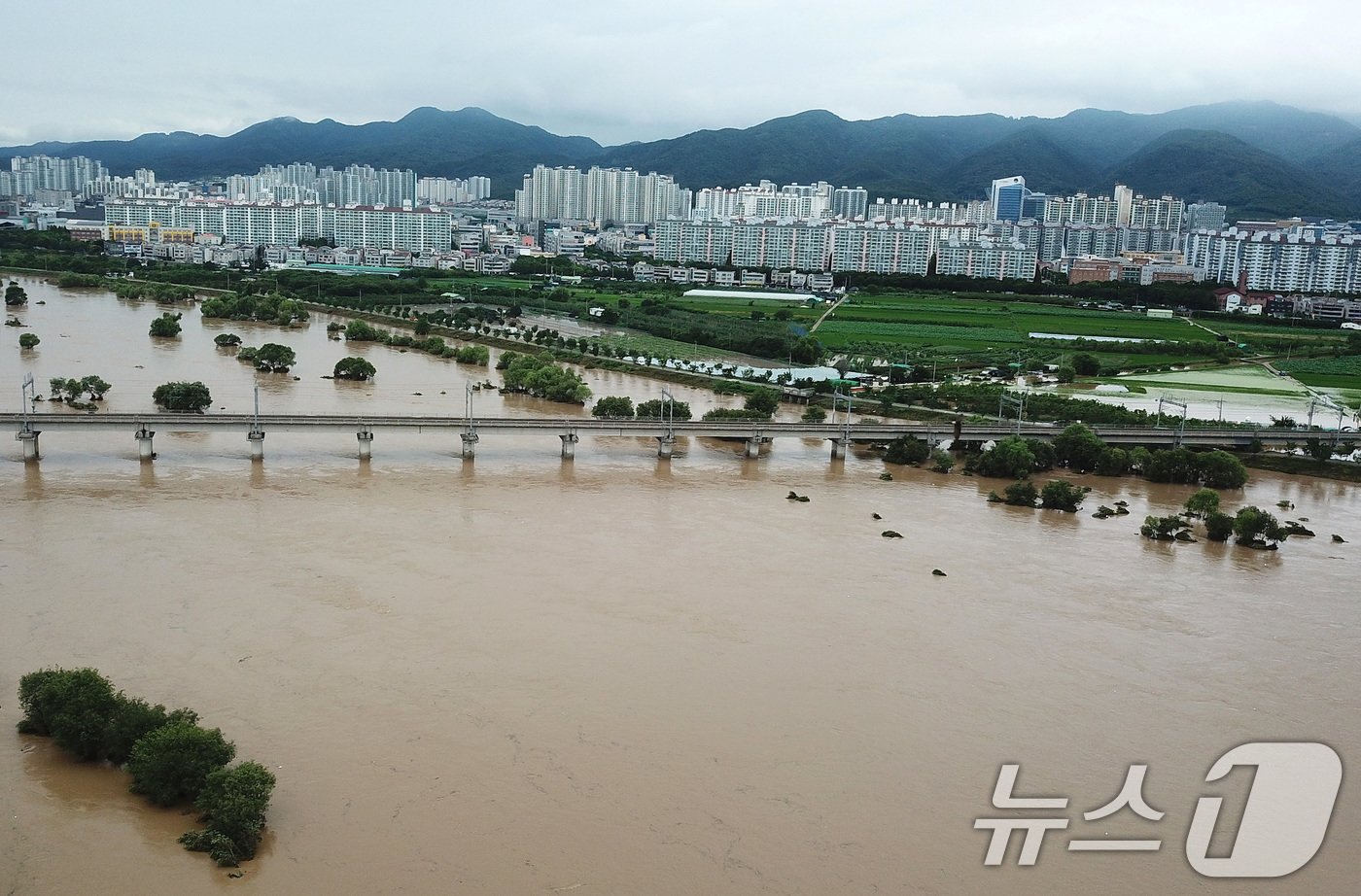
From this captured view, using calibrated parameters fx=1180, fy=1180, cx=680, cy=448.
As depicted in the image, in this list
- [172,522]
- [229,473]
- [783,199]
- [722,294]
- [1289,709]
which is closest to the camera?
[1289,709]

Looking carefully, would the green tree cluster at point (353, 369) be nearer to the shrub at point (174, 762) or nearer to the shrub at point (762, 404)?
the shrub at point (762, 404)

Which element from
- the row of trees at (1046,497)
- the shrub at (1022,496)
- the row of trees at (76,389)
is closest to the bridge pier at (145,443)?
the row of trees at (76,389)

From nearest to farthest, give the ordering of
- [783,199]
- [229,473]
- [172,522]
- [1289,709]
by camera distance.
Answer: [1289,709], [172,522], [229,473], [783,199]

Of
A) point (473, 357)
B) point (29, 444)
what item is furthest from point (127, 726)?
point (473, 357)

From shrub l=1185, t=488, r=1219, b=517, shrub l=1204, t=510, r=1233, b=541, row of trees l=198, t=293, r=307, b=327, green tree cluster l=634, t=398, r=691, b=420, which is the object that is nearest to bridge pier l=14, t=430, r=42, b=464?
green tree cluster l=634, t=398, r=691, b=420

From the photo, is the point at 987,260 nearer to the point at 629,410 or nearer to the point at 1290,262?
the point at 1290,262

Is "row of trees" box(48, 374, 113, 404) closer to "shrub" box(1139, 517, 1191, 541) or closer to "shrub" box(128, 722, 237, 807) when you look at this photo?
"shrub" box(128, 722, 237, 807)

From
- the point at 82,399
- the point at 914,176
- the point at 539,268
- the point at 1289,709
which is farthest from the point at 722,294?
the point at 914,176

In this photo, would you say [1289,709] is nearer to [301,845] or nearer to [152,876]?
[301,845]
